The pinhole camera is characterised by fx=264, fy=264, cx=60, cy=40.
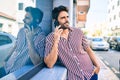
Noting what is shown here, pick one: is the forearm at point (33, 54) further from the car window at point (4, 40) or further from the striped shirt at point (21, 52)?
the car window at point (4, 40)

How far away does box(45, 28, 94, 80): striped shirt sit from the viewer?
2455mm

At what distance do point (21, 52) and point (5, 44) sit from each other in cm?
47

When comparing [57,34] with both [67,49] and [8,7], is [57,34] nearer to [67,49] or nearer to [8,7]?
[67,49]

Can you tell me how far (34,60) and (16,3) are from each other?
0.76 meters

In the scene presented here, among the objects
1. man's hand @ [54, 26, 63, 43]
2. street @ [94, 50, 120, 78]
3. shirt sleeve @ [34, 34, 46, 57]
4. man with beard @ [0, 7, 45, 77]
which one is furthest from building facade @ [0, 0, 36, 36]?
street @ [94, 50, 120, 78]

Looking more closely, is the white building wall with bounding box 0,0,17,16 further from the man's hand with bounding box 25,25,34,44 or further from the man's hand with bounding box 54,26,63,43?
the man's hand with bounding box 54,26,63,43

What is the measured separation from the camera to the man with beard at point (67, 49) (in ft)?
7.96

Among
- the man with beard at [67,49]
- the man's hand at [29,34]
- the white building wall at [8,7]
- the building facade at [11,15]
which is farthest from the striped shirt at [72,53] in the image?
the white building wall at [8,7]

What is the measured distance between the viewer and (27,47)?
245 centimetres

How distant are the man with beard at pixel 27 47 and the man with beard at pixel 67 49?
0.59 feet

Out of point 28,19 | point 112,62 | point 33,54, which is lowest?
point 112,62

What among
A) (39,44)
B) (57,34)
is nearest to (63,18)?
(57,34)

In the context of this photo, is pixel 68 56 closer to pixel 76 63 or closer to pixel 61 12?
pixel 76 63

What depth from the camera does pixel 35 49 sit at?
2.64m
